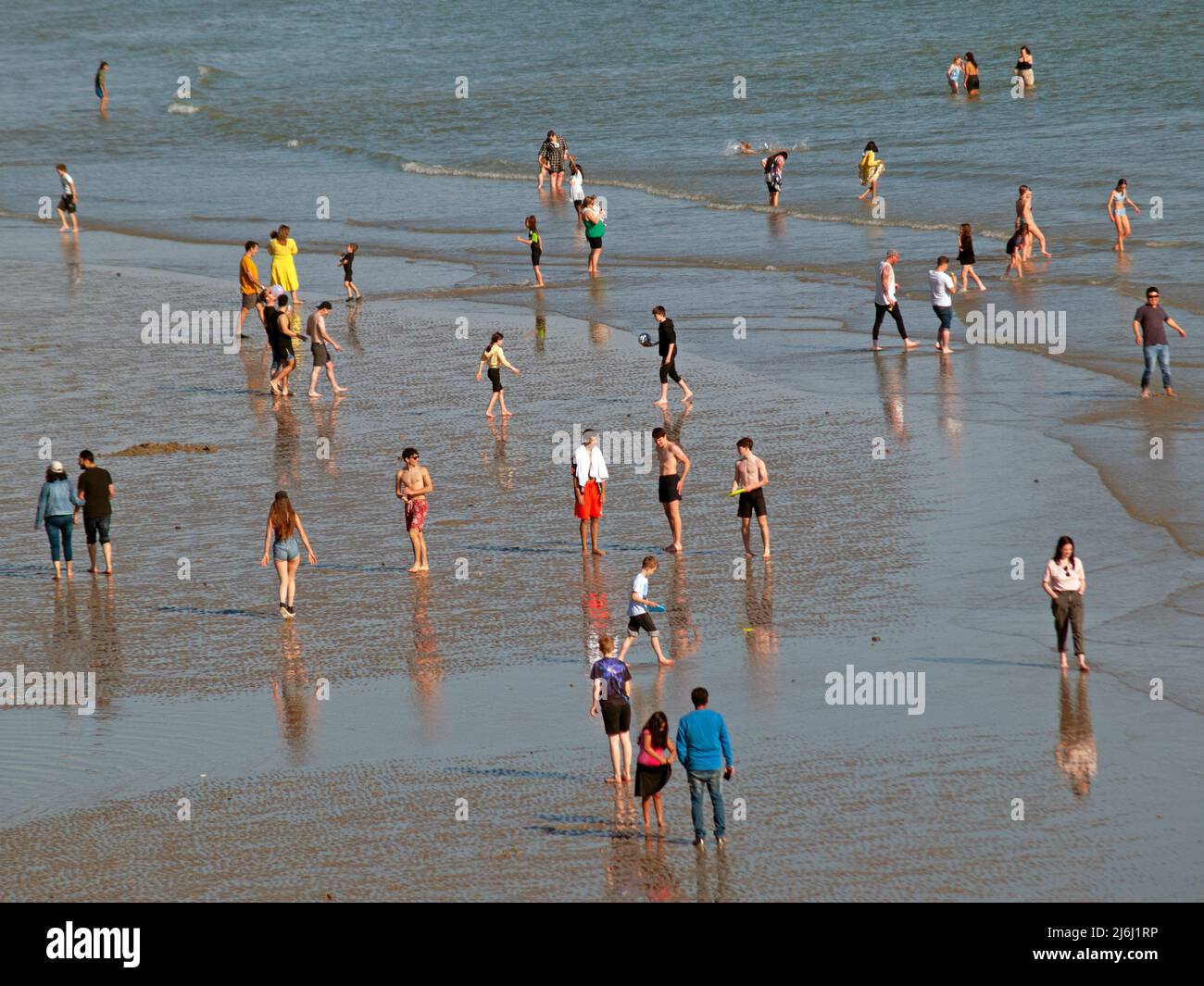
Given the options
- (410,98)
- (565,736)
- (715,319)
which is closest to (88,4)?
(410,98)

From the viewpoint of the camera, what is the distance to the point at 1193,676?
14.3m

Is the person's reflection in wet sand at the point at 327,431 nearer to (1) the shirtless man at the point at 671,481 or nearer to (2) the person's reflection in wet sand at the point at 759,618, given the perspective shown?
(1) the shirtless man at the point at 671,481

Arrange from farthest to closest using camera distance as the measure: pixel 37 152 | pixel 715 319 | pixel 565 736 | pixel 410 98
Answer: pixel 410 98, pixel 37 152, pixel 715 319, pixel 565 736

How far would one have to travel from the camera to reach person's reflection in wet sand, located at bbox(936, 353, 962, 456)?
73.4ft

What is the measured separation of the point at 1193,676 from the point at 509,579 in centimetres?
690

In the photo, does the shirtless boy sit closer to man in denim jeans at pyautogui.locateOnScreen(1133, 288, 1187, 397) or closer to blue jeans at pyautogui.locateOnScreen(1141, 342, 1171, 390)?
man in denim jeans at pyautogui.locateOnScreen(1133, 288, 1187, 397)

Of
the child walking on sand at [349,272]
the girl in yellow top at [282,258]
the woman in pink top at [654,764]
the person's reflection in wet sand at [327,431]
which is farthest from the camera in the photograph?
the child walking on sand at [349,272]

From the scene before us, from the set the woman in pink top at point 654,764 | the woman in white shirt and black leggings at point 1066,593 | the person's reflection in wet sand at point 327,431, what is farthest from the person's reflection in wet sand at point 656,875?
the person's reflection in wet sand at point 327,431

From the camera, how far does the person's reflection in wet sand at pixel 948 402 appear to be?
22.4m

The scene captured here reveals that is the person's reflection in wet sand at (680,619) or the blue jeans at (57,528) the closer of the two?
the person's reflection in wet sand at (680,619)

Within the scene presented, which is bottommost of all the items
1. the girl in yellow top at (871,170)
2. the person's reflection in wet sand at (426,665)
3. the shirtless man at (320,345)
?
the person's reflection in wet sand at (426,665)

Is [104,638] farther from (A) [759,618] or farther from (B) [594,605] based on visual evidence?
(A) [759,618]

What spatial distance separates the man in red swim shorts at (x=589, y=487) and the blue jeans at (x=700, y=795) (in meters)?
6.92

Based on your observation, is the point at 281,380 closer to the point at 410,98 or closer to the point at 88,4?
the point at 410,98
